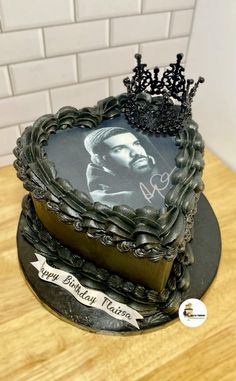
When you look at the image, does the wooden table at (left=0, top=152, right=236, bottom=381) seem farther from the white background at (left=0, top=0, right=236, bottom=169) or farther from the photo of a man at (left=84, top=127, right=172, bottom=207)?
the white background at (left=0, top=0, right=236, bottom=169)

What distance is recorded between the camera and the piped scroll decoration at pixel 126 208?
488 millimetres

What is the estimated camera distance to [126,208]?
1.63 feet

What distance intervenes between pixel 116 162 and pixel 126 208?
0.11 metres

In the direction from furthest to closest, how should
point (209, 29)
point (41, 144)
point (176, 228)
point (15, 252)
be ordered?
point (209, 29), point (15, 252), point (41, 144), point (176, 228)

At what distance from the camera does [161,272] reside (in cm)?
55

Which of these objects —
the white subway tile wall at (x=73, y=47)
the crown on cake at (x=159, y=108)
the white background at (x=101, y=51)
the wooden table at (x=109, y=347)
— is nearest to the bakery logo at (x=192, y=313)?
the wooden table at (x=109, y=347)

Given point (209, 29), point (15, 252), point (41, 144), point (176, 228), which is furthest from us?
point (209, 29)

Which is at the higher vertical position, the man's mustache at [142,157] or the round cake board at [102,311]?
the man's mustache at [142,157]

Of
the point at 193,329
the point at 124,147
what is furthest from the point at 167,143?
the point at 193,329

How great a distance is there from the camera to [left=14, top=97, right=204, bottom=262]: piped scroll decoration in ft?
1.60

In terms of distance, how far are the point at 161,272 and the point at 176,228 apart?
0.09 meters

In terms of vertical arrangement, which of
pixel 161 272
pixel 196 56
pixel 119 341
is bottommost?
pixel 119 341

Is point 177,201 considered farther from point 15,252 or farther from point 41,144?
point 15,252

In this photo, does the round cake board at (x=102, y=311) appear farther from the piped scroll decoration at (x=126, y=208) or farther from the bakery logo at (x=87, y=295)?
the piped scroll decoration at (x=126, y=208)
